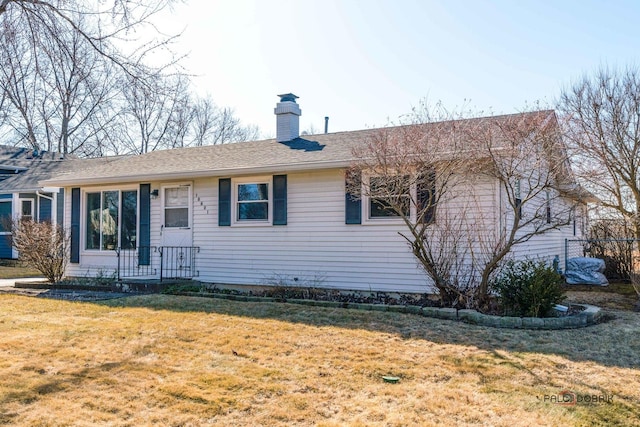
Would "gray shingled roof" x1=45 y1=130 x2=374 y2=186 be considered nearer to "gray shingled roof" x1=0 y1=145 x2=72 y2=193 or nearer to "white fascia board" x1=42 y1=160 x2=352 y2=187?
"white fascia board" x1=42 y1=160 x2=352 y2=187

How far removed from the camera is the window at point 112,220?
12.4 metres

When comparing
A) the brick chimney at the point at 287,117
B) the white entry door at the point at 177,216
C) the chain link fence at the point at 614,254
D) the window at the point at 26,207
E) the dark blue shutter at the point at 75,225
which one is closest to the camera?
the white entry door at the point at 177,216

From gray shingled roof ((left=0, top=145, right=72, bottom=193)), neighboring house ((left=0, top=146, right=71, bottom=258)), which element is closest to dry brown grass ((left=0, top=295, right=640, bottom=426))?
neighboring house ((left=0, top=146, right=71, bottom=258))

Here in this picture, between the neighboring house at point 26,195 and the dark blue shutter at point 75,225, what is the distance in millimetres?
3834

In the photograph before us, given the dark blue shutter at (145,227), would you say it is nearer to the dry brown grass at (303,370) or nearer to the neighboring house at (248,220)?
the neighboring house at (248,220)

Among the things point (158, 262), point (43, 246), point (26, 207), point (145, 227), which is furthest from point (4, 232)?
point (158, 262)

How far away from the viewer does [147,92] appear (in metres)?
8.34

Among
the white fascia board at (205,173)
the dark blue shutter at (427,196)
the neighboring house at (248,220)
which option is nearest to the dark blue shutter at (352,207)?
the neighboring house at (248,220)

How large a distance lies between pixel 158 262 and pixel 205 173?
2430 mm

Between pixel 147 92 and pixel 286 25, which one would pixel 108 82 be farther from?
pixel 286 25

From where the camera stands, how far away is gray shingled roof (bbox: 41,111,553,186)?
404 inches

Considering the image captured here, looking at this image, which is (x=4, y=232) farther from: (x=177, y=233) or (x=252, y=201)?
(x=252, y=201)

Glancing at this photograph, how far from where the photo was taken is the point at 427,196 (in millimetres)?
9023

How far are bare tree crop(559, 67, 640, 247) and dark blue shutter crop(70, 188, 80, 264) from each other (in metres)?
11.6
